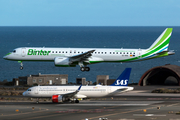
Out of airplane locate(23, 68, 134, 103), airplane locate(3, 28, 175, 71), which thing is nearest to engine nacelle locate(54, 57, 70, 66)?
airplane locate(3, 28, 175, 71)

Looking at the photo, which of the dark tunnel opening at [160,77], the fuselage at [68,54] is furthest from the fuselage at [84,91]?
the dark tunnel opening at [160,77]

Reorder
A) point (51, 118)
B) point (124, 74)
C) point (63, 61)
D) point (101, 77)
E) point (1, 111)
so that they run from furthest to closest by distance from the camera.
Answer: point (101, 77), point (63, 61), point (124, 74), point (1, 111), point (51, 118)

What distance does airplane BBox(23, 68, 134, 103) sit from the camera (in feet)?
224

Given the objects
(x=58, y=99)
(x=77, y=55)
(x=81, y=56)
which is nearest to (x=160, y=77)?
(x=81, y=56)

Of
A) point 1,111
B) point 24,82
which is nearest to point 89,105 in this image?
point 1,111

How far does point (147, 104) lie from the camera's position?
6594cm

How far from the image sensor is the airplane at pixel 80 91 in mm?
68375

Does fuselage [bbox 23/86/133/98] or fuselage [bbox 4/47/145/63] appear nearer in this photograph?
fuselage [bbox 23/86/133/98]

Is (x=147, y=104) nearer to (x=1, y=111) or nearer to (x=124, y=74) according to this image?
(x=124, y=74)

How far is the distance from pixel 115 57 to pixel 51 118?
119 ft

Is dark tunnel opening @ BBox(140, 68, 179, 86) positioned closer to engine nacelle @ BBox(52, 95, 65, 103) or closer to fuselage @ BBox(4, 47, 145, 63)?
fuselage @ BBox(4, 47, 145, 63)

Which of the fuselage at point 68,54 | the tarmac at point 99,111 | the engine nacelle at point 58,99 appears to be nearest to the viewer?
the tarmac at point 99,111

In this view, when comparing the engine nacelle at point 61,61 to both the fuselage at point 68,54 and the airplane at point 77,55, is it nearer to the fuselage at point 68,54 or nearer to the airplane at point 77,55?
the airplane at point 77,55

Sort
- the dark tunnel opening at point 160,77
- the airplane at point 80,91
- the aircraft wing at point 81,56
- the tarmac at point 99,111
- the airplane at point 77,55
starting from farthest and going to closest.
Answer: the dark tunnel opening at point 160,77
the airplane at point 77,55
the aircraft wing at point 81,56
the airplane at point 80,91
the tarmac at point 99,111
